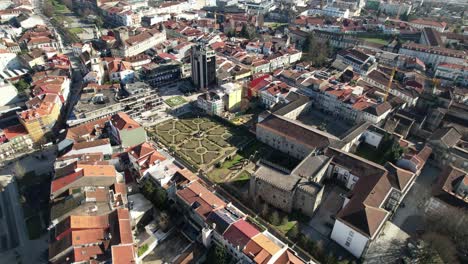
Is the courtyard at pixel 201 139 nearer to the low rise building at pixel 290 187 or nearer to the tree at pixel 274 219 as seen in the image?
the low rise building at pixel 290 187

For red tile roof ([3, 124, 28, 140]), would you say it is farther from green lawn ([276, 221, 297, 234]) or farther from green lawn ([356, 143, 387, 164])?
green lawn ([356, 143, 387, 164])

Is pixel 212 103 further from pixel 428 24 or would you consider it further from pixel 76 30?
pixel 428 24

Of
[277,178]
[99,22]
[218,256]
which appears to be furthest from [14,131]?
[99,22]

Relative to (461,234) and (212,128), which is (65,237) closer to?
(212,128)

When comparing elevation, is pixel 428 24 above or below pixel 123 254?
above

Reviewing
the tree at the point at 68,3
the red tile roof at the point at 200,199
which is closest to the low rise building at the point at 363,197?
the red tile roof at the point at 200,199

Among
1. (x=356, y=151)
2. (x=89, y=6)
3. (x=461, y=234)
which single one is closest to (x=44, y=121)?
(x=356, y=151)
